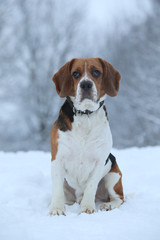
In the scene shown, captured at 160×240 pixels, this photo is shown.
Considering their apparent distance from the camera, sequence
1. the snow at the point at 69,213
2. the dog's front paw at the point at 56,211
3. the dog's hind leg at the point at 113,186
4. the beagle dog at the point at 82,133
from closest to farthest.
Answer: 1. the snow at the point at 69,213
2. the dog's front paw at the point at 56,211
3. the beagle dog at the point at 82,133
4. the dog's hind leg at the point at 113,186

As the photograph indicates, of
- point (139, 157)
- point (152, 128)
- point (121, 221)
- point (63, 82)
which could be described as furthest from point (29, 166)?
point (152, 128)

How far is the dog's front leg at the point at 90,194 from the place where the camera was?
11.0 feet

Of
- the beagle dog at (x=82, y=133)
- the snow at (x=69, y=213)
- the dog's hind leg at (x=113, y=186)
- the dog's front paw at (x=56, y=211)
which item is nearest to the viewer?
the snow at (x=69, y=213)

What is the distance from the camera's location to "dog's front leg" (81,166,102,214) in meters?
3.34

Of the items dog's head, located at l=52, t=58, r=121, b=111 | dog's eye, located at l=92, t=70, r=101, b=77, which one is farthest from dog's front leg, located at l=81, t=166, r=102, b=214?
dog's eye, located at l=92, t=70, r=101, b=77

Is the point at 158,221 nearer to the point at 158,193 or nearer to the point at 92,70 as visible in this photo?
the point at 158,193

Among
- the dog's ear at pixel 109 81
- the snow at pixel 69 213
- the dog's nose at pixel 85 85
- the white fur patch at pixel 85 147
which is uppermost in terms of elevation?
the dog's ear at pixel 109 81

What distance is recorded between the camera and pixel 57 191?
336 cm

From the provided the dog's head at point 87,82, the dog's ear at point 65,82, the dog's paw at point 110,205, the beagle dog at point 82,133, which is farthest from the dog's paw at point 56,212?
the dog's ear at point 65,82

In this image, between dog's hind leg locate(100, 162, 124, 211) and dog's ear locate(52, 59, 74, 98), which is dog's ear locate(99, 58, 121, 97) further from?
dog's hind leg locate(100, 162, 124, 211)

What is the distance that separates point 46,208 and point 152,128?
6.58 meters

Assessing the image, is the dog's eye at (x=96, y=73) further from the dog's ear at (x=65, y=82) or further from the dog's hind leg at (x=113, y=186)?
the dog's hind leg at (x=113, y=186)

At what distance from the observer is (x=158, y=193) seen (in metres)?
4.15

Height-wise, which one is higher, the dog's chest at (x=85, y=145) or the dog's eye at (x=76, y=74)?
the dog's eye at (x=76, y=74)
